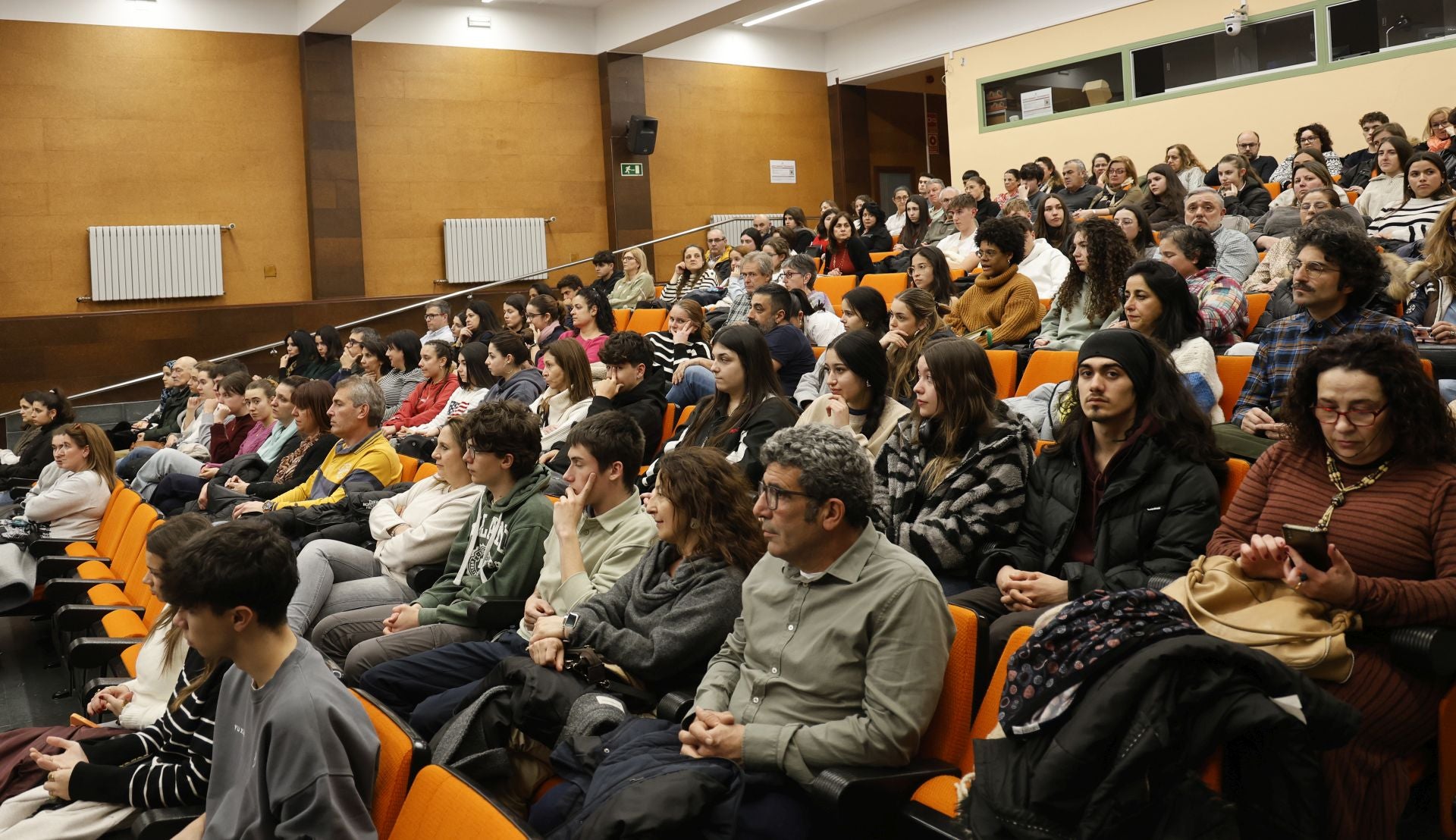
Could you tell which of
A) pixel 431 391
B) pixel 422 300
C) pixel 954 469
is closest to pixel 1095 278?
pixel 954 469

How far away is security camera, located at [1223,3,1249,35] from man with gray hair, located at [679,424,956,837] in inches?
349

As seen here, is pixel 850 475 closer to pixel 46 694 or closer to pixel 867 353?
pixel 867 353

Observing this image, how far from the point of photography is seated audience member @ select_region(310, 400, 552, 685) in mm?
3090

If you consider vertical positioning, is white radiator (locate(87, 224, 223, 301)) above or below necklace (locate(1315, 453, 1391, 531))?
above

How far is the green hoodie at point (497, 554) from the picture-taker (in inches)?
124

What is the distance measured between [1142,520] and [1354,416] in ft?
1.62

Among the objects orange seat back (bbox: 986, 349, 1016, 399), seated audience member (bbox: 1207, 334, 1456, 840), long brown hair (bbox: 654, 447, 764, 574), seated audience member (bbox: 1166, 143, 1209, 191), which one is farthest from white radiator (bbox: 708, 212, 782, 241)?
seated audience member (bbox: 1207, 334, 1456, 840)

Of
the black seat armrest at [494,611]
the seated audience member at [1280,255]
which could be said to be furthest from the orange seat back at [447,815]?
the seated audience member at [1280,255]

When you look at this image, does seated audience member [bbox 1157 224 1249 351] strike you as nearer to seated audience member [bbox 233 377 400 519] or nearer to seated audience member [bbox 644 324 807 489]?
seated audience member [bbox 644 324 807 489]

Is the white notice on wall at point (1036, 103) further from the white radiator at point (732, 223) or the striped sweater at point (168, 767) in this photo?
the striped sweater at point (168, 767)

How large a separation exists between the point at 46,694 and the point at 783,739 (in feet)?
11.4

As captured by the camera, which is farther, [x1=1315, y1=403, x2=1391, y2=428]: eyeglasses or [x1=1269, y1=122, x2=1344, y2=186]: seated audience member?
[x1=1269, y1=122, x2=1344, y2=186]: seated audience member

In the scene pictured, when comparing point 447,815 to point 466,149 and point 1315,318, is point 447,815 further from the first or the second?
point 466,149

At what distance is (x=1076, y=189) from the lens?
9188 millimetres
